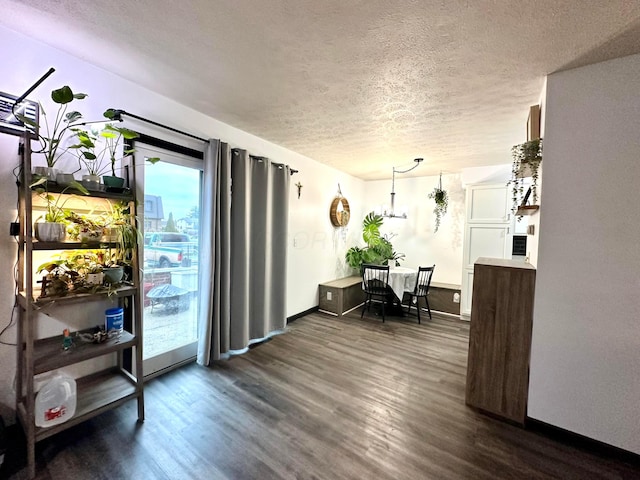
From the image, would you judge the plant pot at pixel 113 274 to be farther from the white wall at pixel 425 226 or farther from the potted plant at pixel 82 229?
the white wall at pixel 425 226

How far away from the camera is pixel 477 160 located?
3.92m

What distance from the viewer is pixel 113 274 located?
1.78 m

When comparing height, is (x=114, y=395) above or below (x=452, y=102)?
below

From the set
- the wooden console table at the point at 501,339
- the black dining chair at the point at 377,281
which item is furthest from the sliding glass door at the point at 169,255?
the wooden console table at the point at 501,339

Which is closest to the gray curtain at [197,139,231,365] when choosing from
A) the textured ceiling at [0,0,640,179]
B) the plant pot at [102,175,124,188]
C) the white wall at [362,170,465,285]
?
the textured ceiling at [0,0,640,179]

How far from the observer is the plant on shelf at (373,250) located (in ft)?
16.2

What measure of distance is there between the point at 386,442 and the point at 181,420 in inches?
56.8

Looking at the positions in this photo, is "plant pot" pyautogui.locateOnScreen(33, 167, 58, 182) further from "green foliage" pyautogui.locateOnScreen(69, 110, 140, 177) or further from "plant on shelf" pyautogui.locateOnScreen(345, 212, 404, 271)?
"plant on shelf" pyautogui.locateOnScreen(345, 212, 404, 271)

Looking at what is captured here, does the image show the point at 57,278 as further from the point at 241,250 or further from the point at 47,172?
the point at 241,250

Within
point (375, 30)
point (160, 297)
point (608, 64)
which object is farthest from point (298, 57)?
point (160, 297)

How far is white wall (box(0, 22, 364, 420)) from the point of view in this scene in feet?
5.32

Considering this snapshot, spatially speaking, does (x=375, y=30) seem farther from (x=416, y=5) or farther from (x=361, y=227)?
(x=361, y=227)

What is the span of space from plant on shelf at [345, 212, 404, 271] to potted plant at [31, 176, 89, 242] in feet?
13.2

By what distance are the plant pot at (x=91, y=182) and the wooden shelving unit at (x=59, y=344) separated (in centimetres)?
5
